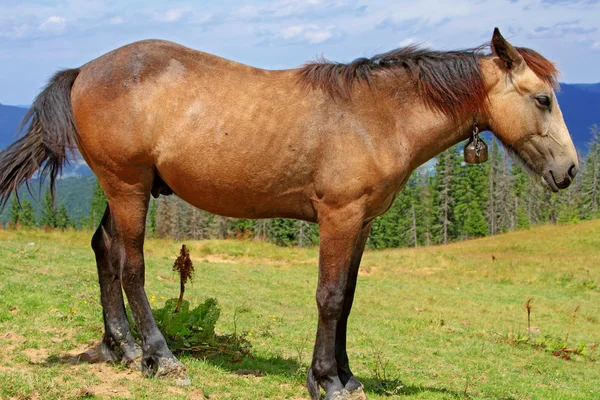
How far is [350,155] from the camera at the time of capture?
4.64 metres

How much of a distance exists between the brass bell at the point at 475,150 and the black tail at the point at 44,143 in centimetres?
340

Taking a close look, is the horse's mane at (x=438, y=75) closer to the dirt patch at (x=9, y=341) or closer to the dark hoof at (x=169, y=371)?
the dark hoof at (x=169, y=371)

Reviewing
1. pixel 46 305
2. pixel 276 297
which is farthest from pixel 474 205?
pixel 46 305

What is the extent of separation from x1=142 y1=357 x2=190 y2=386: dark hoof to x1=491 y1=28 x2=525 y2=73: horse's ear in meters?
3.74

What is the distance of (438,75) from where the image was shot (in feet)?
16.4

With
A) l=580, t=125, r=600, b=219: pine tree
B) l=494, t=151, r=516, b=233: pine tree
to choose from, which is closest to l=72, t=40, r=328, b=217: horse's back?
l=494, t=151, r=516, b=233: pine tree

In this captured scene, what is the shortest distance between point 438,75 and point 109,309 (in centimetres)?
368

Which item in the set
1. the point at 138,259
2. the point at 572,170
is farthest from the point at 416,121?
the point at 138,259

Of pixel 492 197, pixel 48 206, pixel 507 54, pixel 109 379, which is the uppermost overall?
pixel 492 197

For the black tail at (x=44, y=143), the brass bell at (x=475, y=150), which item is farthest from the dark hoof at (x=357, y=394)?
the black tail at (x=44, y=143)

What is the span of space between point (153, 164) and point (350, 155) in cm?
168

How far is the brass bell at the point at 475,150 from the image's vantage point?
5.04 metres

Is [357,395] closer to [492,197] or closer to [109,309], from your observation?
[109,309]

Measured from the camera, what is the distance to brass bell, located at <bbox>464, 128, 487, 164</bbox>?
16.5 ft
